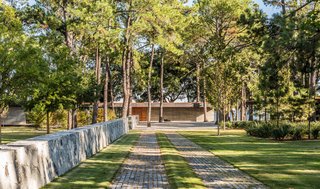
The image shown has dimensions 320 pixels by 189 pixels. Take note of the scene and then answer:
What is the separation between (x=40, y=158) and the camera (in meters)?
9.97

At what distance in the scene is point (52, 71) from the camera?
2619cm

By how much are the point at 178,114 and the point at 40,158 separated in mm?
61811

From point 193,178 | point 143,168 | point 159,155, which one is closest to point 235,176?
point 193,178

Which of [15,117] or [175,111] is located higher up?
[175,111]

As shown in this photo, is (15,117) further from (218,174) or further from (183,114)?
(218,174)

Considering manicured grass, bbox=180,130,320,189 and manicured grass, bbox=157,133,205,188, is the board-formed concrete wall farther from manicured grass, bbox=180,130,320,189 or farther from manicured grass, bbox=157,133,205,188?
manicured grass, bbox=180,130,320,189

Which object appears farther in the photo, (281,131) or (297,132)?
(297,132)

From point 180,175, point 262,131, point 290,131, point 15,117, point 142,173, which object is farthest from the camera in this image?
point 15,117

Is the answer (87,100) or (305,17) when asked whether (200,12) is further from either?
(305,17)

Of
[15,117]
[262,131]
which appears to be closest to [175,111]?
[15,117]

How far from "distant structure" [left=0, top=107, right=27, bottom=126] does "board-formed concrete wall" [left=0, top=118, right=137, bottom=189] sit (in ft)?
141

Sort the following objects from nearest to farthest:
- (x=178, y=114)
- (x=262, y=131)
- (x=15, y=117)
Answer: (x=262, y=131)
(x=15, y=117)
(x=178, y=114)

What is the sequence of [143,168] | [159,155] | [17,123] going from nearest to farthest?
[143,168] → [159,155] → [17,123]

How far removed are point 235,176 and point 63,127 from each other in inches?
1465
